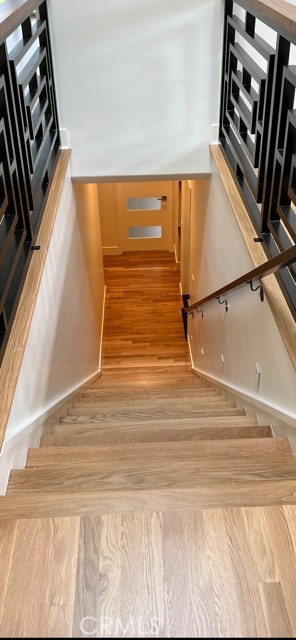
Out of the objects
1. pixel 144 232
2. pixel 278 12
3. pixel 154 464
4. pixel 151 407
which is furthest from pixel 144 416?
pixel 144 232

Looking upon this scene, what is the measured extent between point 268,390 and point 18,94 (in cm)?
169

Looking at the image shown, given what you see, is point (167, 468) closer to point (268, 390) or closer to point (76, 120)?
point (268, 390)

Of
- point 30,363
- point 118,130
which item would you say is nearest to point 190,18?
point 118,130

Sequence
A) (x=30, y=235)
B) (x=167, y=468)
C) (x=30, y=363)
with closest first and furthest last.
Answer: (x=167, y=468)
(x=30, y=363)
(x=30, y=235)

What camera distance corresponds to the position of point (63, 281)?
3.29 m

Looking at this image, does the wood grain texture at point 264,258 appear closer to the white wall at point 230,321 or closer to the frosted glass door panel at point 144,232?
the white wall at point 230,321

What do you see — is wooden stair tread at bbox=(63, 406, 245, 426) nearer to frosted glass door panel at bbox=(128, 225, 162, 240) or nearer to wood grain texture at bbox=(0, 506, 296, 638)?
wood grain texture at bbox=(0, 506, 296, 638)

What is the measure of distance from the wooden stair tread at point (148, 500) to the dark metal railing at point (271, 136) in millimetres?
674

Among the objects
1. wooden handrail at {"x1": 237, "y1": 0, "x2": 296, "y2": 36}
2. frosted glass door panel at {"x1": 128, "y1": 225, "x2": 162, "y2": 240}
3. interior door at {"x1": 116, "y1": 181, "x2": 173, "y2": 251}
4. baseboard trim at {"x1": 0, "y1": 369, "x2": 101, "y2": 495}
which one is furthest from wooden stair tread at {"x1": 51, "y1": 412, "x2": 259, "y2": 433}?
frosted glass door panel at {"x1": 128, "y1": 225, "x2": 162, "y2": 240}

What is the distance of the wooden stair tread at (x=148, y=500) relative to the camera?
144 centimetres

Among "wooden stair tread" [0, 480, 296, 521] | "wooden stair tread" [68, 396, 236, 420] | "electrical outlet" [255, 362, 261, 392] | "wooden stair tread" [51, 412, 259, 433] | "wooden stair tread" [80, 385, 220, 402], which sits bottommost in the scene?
"wooden stair tread" [80, 385, 220, 402]

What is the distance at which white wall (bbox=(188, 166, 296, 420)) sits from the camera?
7.16 feet

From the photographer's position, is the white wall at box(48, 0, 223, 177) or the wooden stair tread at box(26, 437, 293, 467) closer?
the wooden stair tread at box(26, 437, 293, 467)

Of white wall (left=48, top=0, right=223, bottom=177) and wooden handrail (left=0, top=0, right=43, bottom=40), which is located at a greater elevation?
wooden handrail (left=0, top=0, right=43, bottom=40)
